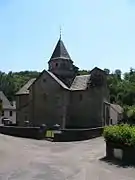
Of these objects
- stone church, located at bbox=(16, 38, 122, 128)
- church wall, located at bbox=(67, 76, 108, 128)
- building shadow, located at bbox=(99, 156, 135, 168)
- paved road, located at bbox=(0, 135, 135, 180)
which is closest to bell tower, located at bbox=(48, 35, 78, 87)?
stone church, located at bbox=(16, 38, 122, 128)

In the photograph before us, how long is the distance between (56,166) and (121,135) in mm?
4448

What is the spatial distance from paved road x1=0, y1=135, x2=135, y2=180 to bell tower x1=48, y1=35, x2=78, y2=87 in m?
32.8

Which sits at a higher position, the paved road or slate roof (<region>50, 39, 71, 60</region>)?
slate roof (<region>50, 39, 71, 60</region>)

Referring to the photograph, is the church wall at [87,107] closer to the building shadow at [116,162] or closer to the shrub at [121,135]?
the shrub at [121,135]

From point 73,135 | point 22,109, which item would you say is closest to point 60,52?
point 22,109

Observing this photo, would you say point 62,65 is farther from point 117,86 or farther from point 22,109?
point 117,86

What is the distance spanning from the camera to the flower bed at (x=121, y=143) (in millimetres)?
18953

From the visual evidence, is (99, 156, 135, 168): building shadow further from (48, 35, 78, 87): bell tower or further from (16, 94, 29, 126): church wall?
(16, 94, 29, 126): church wall

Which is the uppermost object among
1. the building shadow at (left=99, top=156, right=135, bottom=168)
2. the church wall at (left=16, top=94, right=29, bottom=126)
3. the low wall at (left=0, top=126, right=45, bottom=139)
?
the church wall at (left=16, top=94, right=29, bottom=126)

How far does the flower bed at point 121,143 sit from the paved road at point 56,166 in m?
1.09

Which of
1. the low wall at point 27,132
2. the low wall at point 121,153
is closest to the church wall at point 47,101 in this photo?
the low wall at point 27,132

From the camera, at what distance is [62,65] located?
56.8 metres

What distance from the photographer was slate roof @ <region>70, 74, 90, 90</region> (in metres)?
52.8

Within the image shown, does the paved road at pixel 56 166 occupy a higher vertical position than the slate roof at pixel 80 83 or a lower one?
lower
